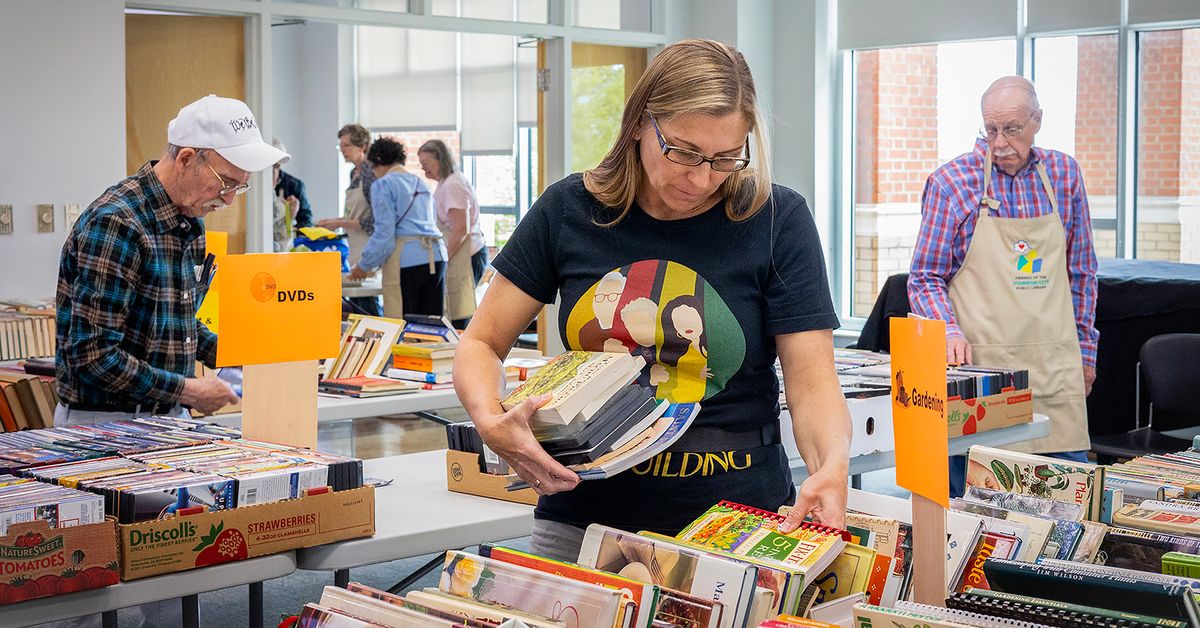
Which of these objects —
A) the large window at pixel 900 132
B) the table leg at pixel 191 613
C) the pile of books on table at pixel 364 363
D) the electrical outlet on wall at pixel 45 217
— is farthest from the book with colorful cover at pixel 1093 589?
the large window at pixel 900 132

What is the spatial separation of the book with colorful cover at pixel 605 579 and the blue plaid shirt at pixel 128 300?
1.53 metres

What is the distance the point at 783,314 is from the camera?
1.81 m

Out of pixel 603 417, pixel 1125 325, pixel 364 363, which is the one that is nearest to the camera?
pixel 603 417

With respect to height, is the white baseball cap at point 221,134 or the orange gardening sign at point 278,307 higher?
the white baseball cap at point 221,134

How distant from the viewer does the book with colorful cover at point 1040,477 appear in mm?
1933

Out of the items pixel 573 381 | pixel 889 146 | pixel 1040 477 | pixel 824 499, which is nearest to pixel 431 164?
pixel 889 146

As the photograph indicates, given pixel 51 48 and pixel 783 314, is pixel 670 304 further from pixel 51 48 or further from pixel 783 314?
pixel 51 48

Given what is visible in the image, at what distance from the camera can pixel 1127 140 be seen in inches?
283

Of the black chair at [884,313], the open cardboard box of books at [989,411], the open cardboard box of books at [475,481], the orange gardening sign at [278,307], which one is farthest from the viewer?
the black chair at [884,313]

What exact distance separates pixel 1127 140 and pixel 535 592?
6.76 m

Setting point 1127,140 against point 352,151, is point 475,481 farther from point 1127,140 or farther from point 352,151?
point 352,151

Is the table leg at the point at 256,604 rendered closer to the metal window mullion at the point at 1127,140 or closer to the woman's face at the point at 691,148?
the woman's face at the point at 691,148

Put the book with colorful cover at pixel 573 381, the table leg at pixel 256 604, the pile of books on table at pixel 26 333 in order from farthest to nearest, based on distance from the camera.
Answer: the pile of books on table at pixel 26 333 → the table leg at pixel 256 604 → the book with colorful cover at pixel 573 381

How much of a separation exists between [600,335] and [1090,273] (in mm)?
2403
